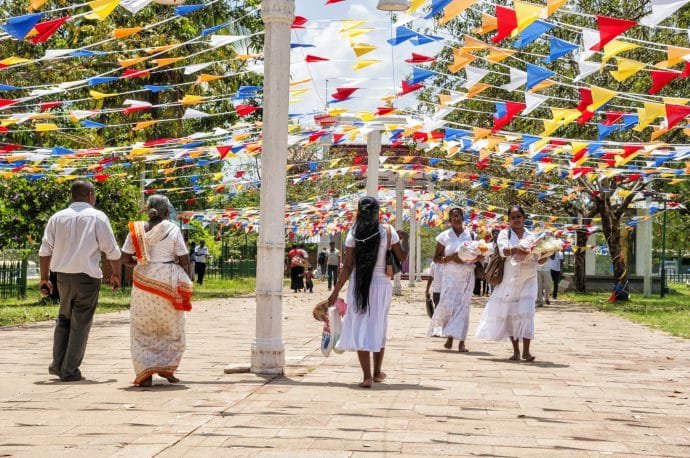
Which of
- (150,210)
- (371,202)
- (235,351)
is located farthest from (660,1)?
(235,351)

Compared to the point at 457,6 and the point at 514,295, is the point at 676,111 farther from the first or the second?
the point at 457,6

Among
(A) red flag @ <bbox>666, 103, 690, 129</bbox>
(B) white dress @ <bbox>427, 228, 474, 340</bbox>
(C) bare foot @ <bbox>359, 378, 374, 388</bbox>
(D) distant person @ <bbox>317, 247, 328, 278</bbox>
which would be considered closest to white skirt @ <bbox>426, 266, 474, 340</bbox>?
(B) white dress @ <bbox>427, 228, 474, 340</bbox>

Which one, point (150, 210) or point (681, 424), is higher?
point (150, 210)

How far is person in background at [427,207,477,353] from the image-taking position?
1270 centimetres

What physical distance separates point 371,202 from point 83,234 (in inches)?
105

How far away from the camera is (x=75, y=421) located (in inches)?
273

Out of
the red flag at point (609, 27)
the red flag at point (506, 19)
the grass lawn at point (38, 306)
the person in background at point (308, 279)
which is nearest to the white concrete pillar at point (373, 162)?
the grass lawn at point (38, 306)

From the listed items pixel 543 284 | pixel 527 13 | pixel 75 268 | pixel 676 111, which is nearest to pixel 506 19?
pixel 527 13

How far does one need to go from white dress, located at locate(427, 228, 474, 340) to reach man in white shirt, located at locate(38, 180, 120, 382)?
4.73m

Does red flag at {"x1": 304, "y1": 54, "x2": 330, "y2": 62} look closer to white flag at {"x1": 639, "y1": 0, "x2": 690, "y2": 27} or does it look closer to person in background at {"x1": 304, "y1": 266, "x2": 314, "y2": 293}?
white flag at {"x1": 639, "y1": 0, "x2": 690, "y2": 27}

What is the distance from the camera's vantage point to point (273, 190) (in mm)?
9656

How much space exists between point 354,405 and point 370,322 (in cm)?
162

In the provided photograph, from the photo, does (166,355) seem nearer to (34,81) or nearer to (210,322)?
(210,322)

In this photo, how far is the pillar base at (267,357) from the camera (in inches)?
380
